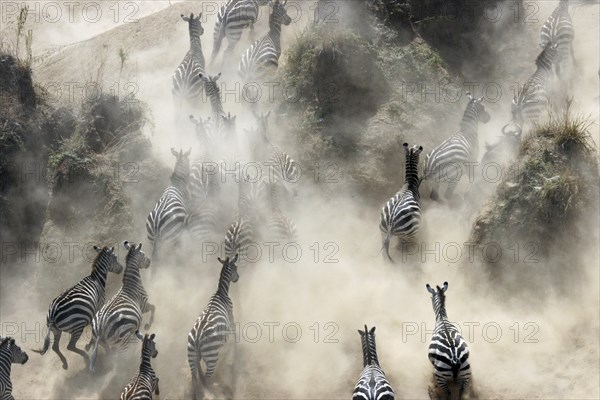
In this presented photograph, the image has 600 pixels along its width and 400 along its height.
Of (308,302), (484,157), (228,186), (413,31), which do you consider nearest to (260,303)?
(308,302)

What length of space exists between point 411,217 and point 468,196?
1770 millimetres

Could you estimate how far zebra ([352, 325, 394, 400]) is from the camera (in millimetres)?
9873

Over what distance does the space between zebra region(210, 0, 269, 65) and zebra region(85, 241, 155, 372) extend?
22.2 feet

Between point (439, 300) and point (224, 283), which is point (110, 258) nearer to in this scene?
point (224, 283)

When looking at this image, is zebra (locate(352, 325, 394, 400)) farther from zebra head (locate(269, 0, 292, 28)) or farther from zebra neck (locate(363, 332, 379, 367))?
zebra head (locate(269, 0, 292, 28))

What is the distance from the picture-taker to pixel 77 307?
474 inches

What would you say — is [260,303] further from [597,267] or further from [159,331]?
[597,267]

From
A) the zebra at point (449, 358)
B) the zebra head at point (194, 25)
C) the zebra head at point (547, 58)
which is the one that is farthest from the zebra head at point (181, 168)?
the zebra head at point (547, 58)

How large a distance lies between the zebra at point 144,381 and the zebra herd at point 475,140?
4.38 metres

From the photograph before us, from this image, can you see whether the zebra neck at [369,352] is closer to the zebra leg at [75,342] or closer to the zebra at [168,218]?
the zebra at [168,218]

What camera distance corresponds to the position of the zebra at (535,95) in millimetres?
14328

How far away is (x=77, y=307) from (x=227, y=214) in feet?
11.3

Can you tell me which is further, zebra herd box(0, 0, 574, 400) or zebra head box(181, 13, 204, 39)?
zebra head box(181, 13, 204, 39)

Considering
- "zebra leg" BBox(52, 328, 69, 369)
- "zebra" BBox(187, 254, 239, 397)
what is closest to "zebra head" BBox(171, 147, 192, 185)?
"zebra" BBox(187, 254, 239, 397)
